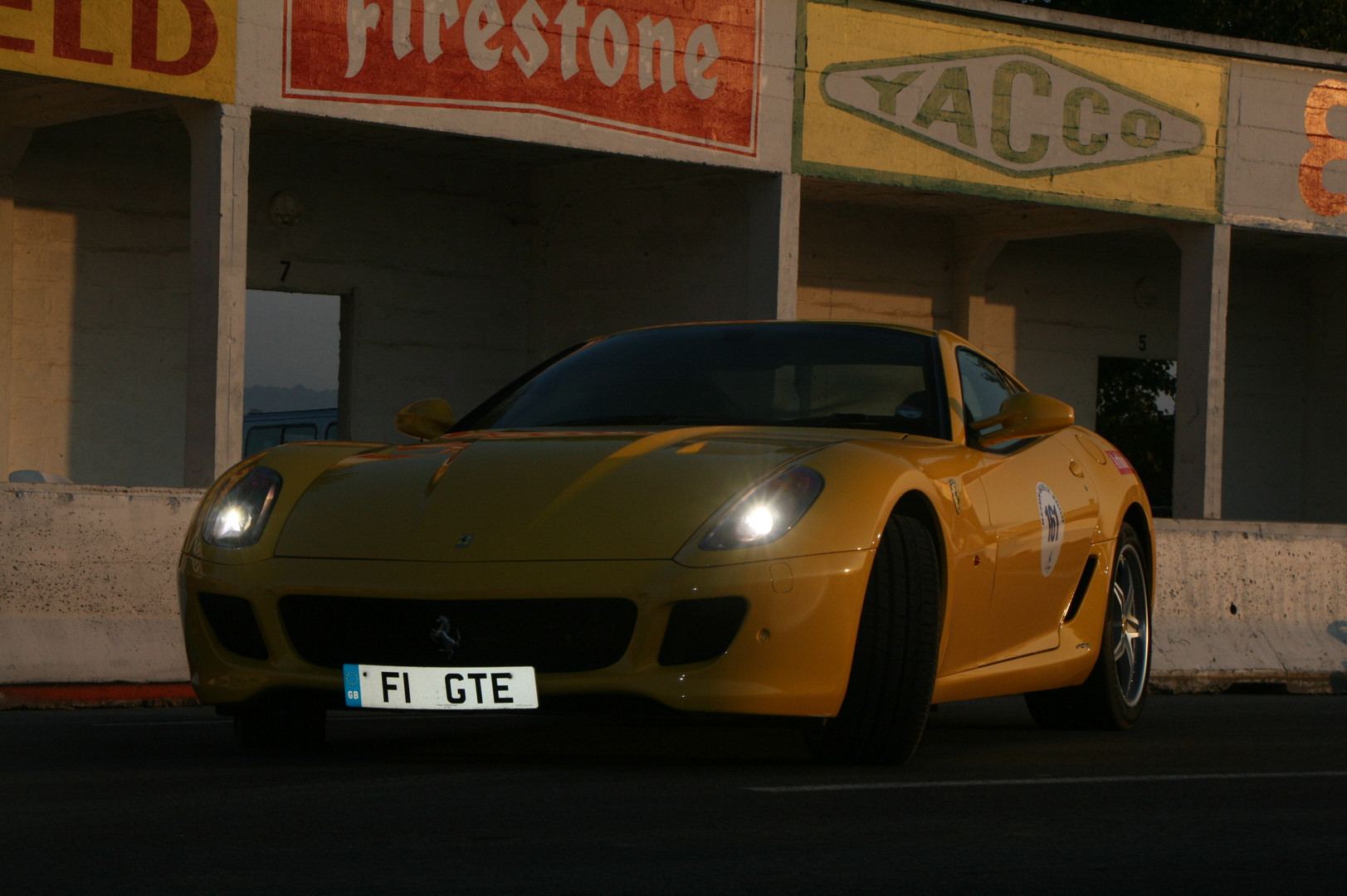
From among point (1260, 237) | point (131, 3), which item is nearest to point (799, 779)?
point (131, 3)

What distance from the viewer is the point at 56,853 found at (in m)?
3.68

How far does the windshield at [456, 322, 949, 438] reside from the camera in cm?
609

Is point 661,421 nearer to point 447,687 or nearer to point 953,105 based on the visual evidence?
point 447,687

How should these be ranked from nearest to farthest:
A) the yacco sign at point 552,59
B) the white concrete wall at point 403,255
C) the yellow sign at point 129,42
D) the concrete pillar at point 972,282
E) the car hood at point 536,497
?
the car hood at point 536,497 → the yellow sign at point 129,42 → the yacco sign at point 552,59 → the white concrete wall at point 403,255 → the concrete pillar at point 972,282

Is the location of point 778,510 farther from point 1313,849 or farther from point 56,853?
point 56,853

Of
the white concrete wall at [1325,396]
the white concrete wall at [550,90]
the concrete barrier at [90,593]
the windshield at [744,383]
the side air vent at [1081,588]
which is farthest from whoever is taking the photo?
the white concrete wall at [1325,396]

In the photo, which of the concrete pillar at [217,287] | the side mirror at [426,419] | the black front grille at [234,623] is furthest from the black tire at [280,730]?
the concrete pillar at [217,287]

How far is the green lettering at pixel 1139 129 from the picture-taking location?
57.4ft

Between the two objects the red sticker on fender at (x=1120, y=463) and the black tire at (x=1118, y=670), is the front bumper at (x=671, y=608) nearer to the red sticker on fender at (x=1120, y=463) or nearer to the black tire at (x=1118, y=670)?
the black tire at (x=1118, y=670)

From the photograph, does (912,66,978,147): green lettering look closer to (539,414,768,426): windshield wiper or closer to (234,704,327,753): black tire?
(539,414,768,426): windshield wiper

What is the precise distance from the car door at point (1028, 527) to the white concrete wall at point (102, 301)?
1036 centimetres

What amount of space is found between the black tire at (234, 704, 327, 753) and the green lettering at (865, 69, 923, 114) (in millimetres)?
11409

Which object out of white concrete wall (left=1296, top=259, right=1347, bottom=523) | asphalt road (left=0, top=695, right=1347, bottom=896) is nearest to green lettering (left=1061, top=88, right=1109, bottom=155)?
→ white concrete wall (left=1296, top=259, right=1347, bottom=523)

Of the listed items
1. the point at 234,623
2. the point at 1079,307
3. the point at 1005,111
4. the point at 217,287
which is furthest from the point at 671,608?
the point at 1079,307
